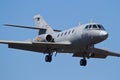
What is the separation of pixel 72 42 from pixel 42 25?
9197 mm

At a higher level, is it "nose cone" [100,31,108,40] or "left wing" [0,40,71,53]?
"nose cone" [100,31,108,40]

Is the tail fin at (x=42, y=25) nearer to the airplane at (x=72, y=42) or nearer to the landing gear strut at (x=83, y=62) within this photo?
the airplane at (x=72, y=42)

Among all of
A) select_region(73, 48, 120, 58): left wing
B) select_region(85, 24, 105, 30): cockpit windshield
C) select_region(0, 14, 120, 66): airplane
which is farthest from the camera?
select_region(73, 48, 120, 58): left wing

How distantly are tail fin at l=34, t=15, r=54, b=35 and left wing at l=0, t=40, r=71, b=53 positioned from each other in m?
2.96

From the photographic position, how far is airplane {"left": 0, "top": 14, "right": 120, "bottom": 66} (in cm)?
4047

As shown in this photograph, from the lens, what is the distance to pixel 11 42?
43188mm

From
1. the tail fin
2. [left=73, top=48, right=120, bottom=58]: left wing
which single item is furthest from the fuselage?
the tail fin

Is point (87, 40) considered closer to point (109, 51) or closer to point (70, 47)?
point (70, 47)

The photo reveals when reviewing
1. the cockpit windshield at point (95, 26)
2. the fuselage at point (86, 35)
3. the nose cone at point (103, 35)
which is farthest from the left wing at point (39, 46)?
the nose cone at point (103, 35)

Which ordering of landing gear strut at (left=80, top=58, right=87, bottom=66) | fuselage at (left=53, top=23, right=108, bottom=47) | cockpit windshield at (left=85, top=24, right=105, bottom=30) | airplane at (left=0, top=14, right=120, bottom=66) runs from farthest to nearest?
1. landing gear strut at (left=80, top=58, right=87, bottom=66)
2. cockpit windshield at (left=85, top=24, right=105, bottom=30)
3. airplane at (left=0, top=14, right=120, bottom=66)
4. fuselage at (left=53, top=23, right=108, bottom=47)

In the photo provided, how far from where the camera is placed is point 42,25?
50.2 metres

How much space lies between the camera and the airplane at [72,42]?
40469 millimetres

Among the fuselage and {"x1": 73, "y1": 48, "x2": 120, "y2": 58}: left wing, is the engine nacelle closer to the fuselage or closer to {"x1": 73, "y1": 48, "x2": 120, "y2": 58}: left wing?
the fuselage

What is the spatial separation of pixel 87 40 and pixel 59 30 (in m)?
7.19
